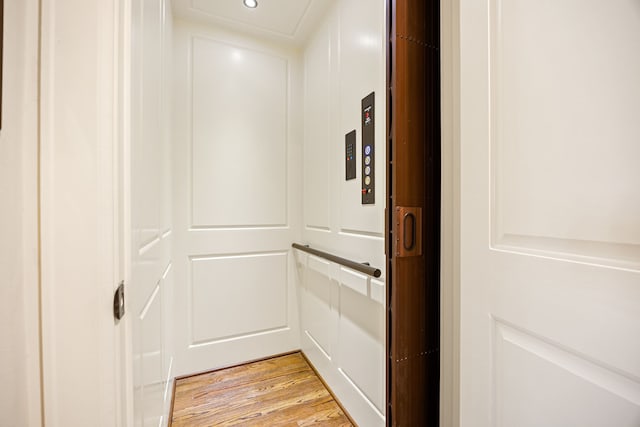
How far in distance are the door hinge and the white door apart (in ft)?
3.11

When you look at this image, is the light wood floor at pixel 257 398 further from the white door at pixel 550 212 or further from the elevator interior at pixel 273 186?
the white door at pixel 550 212

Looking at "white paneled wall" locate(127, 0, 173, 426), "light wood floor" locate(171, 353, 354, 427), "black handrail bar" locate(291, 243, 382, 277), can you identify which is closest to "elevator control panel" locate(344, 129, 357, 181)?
"black handrail bar" locate(291, 243, 382, 277)

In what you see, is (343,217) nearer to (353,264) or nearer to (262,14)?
(353,264)

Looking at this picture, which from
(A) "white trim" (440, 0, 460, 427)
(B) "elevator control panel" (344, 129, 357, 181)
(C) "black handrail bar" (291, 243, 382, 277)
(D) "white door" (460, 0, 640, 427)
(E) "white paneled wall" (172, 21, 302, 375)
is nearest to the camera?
(D) "white door" (460, 0, 640, 427)

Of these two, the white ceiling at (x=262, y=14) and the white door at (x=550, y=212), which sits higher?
the white ceiling at (x=262, y=14)

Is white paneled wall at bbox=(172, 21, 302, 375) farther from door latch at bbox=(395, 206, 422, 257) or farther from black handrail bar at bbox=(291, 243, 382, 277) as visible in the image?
door latch at bbox=(395, 206, 422, 257)

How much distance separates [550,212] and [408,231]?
0.41 m

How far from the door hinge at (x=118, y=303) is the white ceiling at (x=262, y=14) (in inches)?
76.0

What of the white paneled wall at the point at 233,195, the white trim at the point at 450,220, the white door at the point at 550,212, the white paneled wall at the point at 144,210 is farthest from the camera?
the white paneled wall at the point at 233,195

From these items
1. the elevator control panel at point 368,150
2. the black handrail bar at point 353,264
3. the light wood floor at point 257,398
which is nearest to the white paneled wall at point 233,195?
the light wood floor at point 257,398

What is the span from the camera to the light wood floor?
1463 millimetres

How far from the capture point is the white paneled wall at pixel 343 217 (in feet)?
4.01

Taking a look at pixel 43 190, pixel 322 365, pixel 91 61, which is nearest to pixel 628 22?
pixel 91 61

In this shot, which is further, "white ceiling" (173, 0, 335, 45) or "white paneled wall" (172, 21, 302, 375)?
"white paneled wall" (172, 21, 302, 375)
